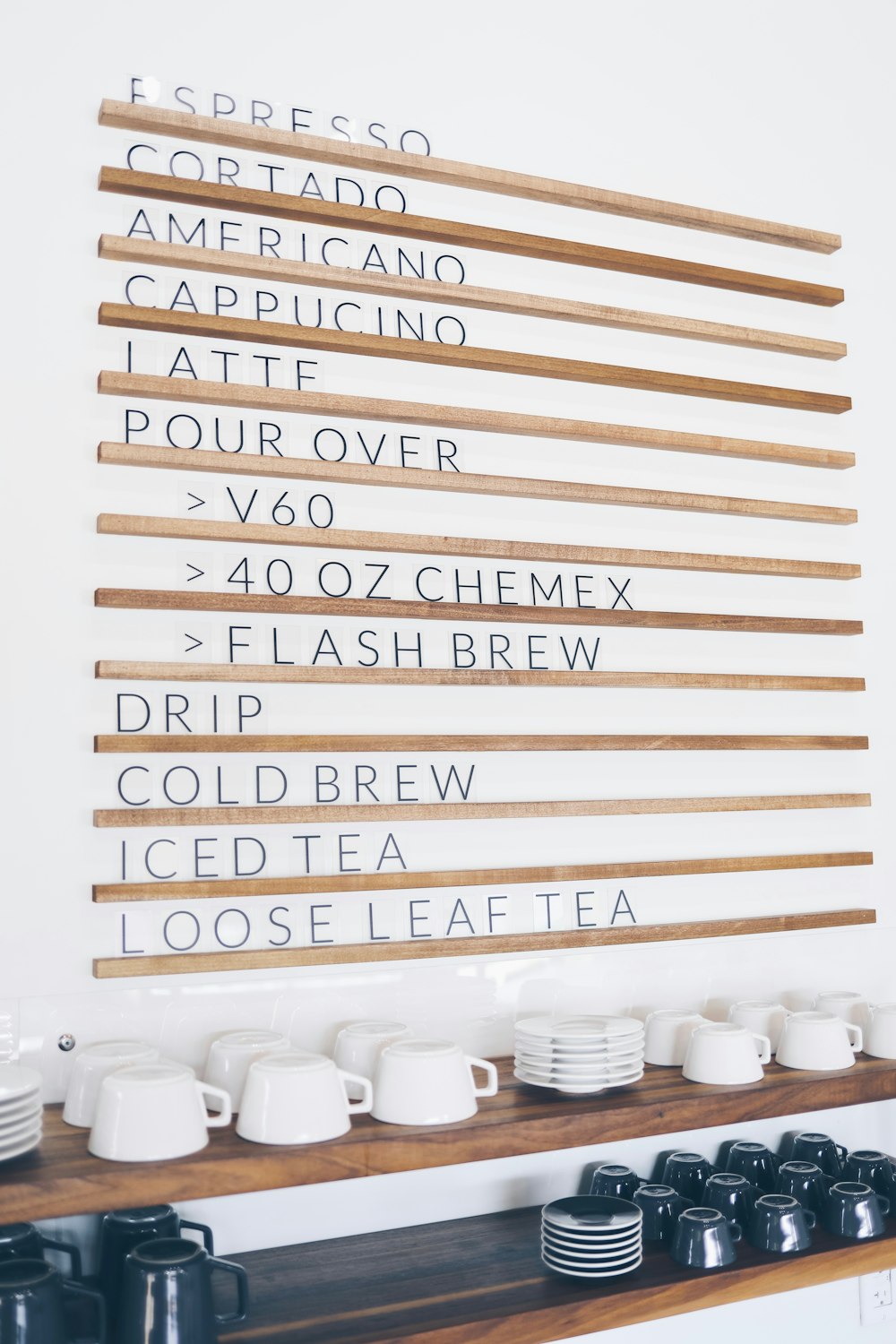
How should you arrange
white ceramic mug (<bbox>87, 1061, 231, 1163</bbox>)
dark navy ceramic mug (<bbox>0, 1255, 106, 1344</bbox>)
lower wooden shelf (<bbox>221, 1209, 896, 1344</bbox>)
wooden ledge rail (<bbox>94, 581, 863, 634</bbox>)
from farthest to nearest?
wooden ledge rail (<bbox>94, 581, 863, 634</bbox>), lower wooden shelf (<bbox>221, 1209, 896, 1344</bbox>), white ceramic mug (<bbox>87, 1061, 231, 1163</bbox>), dark navy ceramic mug (<bbox>0, 1255, 106, 1344</bbox>)

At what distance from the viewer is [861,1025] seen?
1.89 metres

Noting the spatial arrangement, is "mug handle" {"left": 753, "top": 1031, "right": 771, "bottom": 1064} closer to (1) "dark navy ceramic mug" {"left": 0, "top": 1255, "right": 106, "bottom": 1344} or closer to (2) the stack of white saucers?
(2) the stack of white saucers

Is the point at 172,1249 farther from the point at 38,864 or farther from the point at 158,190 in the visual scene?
the point at 158,190

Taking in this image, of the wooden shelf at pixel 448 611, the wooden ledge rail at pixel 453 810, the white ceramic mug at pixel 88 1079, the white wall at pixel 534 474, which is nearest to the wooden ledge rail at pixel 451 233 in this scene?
the white wall at pixel 534 474

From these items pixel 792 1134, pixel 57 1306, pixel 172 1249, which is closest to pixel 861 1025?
pixel 792 1134

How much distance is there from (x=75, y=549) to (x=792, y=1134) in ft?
5.01

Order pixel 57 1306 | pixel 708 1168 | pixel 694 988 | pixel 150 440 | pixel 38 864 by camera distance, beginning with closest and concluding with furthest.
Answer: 1. pixel 57 1306
2. pixel 38 864
3. pixel 150 440
4. pixel 708 1168
5. pixel 694 988

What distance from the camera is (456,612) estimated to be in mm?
1789

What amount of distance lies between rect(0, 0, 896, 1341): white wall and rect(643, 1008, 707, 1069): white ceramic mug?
0.37ft

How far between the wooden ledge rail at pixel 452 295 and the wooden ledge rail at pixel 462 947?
3.26ft

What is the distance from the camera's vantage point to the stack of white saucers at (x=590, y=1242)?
1.52 metres

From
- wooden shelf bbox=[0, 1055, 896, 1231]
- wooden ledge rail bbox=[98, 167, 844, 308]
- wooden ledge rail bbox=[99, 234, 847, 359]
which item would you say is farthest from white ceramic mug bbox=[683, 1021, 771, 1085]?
wooden ledge rail bbox=[98, 167, 844, 308]

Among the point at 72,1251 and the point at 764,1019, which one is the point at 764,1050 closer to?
the point at 764,1019

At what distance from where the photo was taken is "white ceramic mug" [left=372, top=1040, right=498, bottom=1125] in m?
1.44
